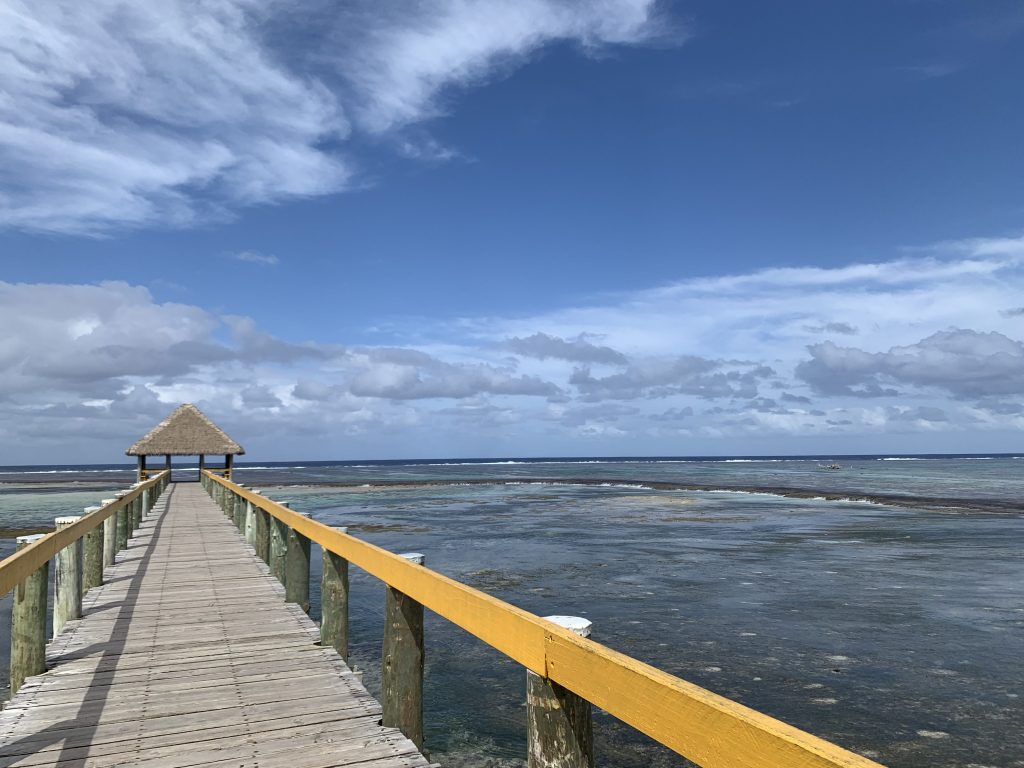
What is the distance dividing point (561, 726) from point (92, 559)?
8557 mm

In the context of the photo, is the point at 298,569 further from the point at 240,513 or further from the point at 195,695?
the point at 240,513

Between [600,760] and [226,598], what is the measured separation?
488cm

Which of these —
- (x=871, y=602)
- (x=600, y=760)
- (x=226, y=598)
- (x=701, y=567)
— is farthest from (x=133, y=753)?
(x=701, y=567)

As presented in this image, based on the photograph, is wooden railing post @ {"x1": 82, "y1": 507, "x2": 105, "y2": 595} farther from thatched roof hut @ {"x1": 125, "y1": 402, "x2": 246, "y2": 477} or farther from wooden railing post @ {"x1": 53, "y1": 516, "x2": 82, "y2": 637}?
thatched roof hut @ {"x1": 125, "y1": 402, "x2": 246, "y2": 477}

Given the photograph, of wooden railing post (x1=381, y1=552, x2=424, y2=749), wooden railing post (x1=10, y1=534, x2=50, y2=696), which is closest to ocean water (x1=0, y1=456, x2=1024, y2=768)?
wooden railing post (x1=381, y1=552, x2=424, y2=749)

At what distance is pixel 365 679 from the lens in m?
8.25

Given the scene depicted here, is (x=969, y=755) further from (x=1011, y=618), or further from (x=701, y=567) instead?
(x=701, y=567)

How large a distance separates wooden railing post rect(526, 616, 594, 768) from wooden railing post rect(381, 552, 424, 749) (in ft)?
5.76

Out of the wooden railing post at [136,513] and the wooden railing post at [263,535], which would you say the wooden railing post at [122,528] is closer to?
the wooden railing post at [136,513]

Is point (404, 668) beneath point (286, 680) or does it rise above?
above

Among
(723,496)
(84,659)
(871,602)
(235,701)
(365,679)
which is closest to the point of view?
(235,701)

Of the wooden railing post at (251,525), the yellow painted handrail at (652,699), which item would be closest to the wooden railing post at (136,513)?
the wooden railing post at (251,525)

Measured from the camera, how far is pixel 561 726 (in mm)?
2895

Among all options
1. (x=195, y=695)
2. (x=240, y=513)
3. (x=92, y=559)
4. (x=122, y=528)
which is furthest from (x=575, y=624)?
(x=240, y=513)
